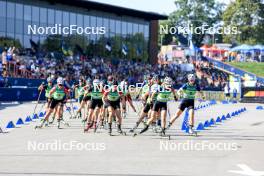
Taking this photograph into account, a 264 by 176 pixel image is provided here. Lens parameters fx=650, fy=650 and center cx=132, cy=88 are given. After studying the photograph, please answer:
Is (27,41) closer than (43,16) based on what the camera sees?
Yes

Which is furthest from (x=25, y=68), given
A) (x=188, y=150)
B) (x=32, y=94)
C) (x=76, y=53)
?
(x=188, y=150)

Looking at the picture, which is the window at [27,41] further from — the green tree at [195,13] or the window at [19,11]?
the green tree at [195,13]

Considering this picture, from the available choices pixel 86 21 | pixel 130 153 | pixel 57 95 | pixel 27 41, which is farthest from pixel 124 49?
pixel 130 153

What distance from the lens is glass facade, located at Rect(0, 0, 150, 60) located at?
5172cm

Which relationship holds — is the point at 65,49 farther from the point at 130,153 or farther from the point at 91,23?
the point at 130,153

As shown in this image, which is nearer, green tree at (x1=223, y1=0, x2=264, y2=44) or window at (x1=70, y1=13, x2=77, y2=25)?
window at (x1=70, y1=13, x2=77, y2=25)

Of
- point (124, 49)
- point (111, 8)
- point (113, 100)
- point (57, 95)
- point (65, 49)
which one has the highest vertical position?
point (111, 8)

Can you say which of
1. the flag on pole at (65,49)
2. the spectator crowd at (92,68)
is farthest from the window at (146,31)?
the flag on pole at (65,49)

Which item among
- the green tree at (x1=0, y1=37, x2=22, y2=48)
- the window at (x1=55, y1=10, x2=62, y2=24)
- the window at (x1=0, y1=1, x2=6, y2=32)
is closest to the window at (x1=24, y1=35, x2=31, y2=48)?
the green tree at (x1=0, y1=37, x2=22, y2=48)

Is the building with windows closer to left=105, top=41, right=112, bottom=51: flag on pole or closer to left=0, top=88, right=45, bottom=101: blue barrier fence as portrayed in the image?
left=105, top=41, right=112, bottom=51: flag on pole

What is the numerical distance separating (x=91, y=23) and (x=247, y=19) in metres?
30.4

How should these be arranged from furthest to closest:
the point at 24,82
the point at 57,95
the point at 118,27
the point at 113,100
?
the point at 118,27 < the point at 24,82 < the point at 57,95 < the point at 113,100

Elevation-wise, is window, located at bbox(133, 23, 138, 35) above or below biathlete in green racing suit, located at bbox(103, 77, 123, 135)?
above

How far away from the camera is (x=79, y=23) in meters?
61.8
